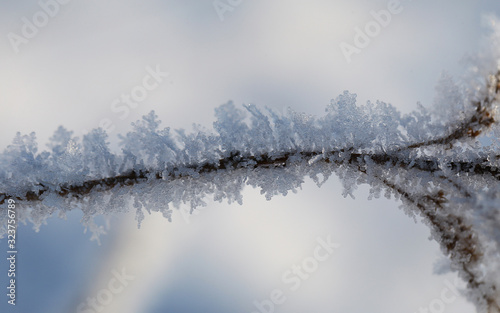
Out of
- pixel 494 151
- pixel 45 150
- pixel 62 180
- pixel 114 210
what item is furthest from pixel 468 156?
pixel 45 150

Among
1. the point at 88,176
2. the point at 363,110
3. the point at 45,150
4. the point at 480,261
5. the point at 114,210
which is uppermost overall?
the point at 45,150

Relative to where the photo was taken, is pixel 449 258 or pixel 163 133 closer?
pixel 449 258

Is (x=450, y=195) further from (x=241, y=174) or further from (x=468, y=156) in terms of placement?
(x=241, y=174)

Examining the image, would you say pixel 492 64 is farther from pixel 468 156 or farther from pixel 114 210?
pixel 114 210

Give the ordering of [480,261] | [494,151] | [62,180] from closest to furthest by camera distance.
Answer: [480,261]
[494,151]
[62,180]

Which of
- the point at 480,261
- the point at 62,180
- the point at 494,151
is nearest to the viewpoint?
the point at 480,261

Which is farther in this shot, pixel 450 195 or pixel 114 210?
pixel 114 210

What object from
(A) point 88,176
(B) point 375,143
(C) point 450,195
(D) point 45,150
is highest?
(D) point 45,150

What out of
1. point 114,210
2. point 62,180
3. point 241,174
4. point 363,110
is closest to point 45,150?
point 62,180

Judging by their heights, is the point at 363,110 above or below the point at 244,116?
below
